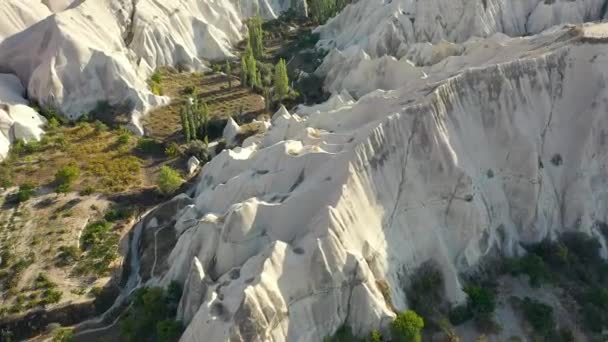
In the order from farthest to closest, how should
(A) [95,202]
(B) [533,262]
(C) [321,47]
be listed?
1. (C) [321,47]
2. (A) [95,202]
3. (B) [533,262]

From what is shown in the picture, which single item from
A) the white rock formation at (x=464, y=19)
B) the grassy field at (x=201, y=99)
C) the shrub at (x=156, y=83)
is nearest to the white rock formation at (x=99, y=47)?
the shrub at (x=156, y=83)

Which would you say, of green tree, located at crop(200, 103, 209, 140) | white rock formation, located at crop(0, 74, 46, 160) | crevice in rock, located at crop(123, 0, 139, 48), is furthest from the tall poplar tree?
crevice in rock, located at crop(123, 0, 139, 48)

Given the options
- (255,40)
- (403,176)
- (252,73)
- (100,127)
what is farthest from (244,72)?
(403,176)

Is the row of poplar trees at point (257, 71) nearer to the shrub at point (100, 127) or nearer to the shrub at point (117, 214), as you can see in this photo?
the shrub at point (100, 127)

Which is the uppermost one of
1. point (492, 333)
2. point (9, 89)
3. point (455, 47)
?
point (9, 89)

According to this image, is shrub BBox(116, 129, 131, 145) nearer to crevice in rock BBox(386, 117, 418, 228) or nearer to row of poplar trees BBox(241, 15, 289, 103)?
row of poplar trees BBox(241, 15, 289, 103)

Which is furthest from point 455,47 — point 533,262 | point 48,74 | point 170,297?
point 48,74

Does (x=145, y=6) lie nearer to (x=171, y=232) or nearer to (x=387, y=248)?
(x=171, y=232)
